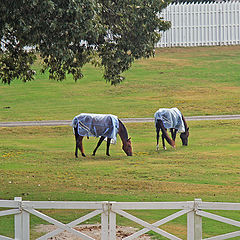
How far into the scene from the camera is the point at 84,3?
1645cm

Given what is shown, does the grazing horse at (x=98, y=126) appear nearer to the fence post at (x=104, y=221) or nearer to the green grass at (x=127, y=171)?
the green grass at (x=127, y=171)

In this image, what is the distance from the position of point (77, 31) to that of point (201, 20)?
43.3 m

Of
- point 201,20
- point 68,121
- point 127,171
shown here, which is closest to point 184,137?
point 127,171

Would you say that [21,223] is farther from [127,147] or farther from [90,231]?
[127,147]

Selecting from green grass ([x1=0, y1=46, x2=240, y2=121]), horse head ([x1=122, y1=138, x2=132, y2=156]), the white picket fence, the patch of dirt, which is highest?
the white picket fence

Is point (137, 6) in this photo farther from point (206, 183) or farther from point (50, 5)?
point (206, 183)

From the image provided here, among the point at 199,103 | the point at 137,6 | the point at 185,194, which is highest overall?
the point at 137,6

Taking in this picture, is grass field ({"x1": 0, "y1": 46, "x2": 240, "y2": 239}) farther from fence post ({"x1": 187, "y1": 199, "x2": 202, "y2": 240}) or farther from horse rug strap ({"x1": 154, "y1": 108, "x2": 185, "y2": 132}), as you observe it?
fence post ({"x1": 187, "y1": 199, "x2": 202, "y2": 240})

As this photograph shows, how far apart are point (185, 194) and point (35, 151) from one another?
39.5 feet

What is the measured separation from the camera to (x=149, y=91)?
159 ft

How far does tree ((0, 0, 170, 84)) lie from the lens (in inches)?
639

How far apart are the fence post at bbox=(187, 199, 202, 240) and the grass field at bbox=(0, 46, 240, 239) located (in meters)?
2.78

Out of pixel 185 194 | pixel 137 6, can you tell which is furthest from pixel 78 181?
pixel 137 6

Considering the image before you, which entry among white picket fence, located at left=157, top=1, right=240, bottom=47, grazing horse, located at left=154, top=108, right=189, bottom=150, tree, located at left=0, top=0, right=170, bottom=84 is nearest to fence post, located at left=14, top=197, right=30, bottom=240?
tree, located at left=0, top=0, right=170, bottom=84
